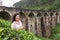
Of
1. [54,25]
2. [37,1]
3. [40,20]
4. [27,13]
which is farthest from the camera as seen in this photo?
[37,1]

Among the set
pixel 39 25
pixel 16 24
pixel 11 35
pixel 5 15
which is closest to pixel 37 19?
pixel 39 25

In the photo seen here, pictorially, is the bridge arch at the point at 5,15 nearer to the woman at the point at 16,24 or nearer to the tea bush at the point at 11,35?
the woman at the point at 16,24

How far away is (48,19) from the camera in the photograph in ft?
100

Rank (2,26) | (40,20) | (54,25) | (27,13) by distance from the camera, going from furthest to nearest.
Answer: (54,25)
(40,20)
(27,13)
(2,26)

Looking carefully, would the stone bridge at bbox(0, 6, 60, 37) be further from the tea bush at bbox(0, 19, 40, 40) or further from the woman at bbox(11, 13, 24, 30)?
the tea bush at bbox(0, 19, 40, 40)

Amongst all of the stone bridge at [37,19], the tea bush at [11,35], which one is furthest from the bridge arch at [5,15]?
the tea bush at [11,35]

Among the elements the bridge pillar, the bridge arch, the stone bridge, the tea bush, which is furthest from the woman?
the bridge pillar

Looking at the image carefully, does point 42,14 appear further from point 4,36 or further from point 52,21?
point 4,36

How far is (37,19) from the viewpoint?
26.4 metres

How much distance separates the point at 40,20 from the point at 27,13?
16.4 ft

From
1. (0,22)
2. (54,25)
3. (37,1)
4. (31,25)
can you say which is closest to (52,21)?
(54,25)

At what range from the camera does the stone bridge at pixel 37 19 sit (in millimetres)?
19741

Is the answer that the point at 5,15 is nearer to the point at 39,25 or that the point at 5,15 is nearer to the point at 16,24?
the point at 39,25

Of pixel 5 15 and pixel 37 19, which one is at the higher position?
pixel 5 15
